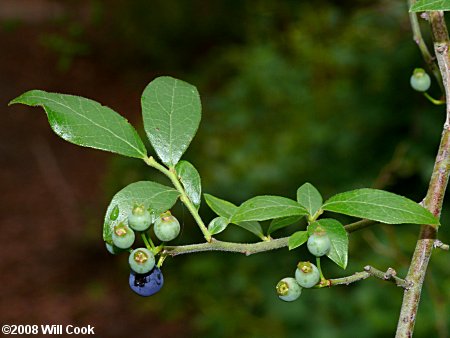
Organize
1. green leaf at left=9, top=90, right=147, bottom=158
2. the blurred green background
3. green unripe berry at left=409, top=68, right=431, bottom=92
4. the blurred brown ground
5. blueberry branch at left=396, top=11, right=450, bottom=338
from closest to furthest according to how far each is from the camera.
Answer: blueberry branch at left=396, top=11, right=450, bottom=338 → green leaf at left=9, top=90, right=147, bottom=158 → green unripe berry at left=409, top=68, right=431, bottom=92 → the blurred green background → the blurred brown ground

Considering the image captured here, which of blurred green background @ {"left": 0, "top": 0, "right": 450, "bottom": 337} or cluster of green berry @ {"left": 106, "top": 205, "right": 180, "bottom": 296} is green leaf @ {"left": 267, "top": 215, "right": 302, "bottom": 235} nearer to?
cluster of green berry @ {"left": 106, "top": 205, "right": 180, "bottom": 296}

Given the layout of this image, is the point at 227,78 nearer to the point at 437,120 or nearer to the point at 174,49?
the point at 174,49

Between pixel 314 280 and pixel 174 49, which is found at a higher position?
pixel 174 49

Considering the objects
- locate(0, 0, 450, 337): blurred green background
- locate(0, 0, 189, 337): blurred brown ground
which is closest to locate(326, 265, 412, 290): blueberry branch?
locate(0, 0, 450, 337): blurred green background

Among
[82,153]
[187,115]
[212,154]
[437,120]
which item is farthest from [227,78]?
[187,115]

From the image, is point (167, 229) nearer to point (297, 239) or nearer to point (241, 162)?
point (297, 239)
